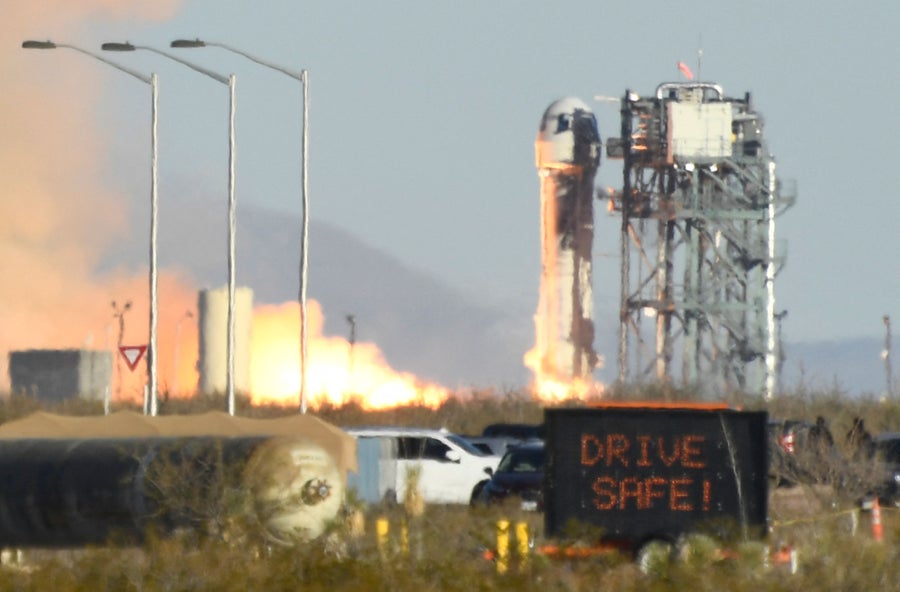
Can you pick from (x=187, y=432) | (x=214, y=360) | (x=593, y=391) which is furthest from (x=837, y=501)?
(x=214, y=360)

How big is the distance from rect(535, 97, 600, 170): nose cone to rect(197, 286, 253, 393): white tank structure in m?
16.3

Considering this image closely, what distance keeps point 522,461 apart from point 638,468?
670 inches

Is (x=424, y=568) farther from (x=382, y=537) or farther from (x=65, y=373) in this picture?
(x=65, y=373)

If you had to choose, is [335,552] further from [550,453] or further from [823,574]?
[823,574]

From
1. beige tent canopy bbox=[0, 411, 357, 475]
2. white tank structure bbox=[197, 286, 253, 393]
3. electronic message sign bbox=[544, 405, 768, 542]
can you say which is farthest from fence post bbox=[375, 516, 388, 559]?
white tank structure bbox=[197, 286, 253, 393]

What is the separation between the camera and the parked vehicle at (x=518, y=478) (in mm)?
40125

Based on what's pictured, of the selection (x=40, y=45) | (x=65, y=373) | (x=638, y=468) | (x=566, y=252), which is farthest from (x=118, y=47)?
(x=65, y=373)

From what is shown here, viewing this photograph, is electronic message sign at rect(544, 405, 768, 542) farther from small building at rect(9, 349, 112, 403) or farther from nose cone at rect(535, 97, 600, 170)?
small building at rect(9, 349, 112, 403)

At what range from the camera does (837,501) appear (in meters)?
34.3

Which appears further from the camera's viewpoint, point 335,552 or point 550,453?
point 550,453

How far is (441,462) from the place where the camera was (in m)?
45.8

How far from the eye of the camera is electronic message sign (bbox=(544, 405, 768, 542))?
24.5 meters

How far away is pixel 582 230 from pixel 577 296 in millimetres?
2672

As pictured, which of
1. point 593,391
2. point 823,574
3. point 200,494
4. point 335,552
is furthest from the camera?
point 593,391
